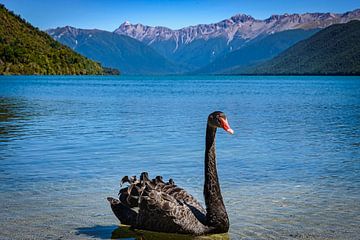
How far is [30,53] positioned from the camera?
504 feet

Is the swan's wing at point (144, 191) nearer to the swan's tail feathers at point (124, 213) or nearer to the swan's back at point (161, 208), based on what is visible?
the swan's back at point (161, 208)

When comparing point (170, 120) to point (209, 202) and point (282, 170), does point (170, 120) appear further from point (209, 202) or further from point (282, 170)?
point (209, 202)

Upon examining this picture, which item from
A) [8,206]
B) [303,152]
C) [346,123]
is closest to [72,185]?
[8,206]

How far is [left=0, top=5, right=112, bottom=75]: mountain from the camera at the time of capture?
147625mm

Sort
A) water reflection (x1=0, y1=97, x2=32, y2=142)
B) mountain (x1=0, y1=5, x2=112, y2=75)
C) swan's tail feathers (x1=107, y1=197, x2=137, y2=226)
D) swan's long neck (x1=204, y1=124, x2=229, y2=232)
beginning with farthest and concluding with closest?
mountain (x1=0, y1=5, x2=112, y2=75), water reflection (x1=0, y1=97, x2=32, y2=142), swan's tail feathers (x1=107, y1=197, x2=137, y2=226), swan's long neck (x1=204, y1=124, x2=229, y2=232)

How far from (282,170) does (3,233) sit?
8073mm

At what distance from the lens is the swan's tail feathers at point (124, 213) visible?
8.96 m

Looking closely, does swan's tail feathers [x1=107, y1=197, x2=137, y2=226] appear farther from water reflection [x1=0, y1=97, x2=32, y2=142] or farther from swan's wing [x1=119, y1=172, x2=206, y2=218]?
water reflection [x1=0, y1=97, x2=32, y2=142]

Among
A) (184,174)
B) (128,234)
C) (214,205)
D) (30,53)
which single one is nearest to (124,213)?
(128,234)

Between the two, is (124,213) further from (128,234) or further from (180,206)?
(180,206)

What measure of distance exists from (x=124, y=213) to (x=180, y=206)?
4.15 feet

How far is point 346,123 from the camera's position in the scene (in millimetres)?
28828

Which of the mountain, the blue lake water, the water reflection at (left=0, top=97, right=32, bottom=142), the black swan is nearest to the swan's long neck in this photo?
the black swan

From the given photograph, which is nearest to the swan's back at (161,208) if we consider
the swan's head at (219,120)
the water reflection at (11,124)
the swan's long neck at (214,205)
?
the swan's long neck at (214,205)
